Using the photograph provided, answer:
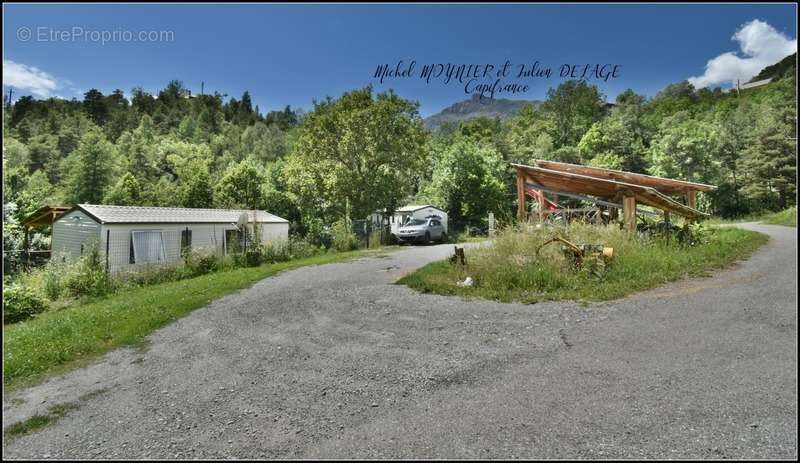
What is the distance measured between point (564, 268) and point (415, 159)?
17.5 meters

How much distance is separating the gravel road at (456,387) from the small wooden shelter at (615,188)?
508cm

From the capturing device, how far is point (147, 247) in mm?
15148

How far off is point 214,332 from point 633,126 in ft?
171

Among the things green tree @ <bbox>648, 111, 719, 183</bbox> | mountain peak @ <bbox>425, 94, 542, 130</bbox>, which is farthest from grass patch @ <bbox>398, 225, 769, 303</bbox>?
mountain peak @ <bbox>425, 94, 542, 130</bbox>

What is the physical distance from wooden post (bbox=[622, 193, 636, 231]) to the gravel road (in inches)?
182

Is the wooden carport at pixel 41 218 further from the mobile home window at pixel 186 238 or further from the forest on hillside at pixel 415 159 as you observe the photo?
the mobile home window at pixel 186 238

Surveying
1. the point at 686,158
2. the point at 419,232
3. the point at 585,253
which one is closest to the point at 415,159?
the point at 419,232

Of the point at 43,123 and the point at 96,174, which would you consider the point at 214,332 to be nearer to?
the point at 96,174

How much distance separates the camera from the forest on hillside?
24.1 meters

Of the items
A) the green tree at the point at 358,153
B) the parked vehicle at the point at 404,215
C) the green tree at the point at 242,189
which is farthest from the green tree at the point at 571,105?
the green tree at the point at 242,189

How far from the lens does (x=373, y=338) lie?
5.51 metres

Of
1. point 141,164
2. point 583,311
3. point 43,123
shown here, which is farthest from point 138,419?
point 43,123

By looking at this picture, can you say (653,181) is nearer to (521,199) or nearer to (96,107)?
(521,199)

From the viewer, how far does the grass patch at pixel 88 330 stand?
5.04 metres
